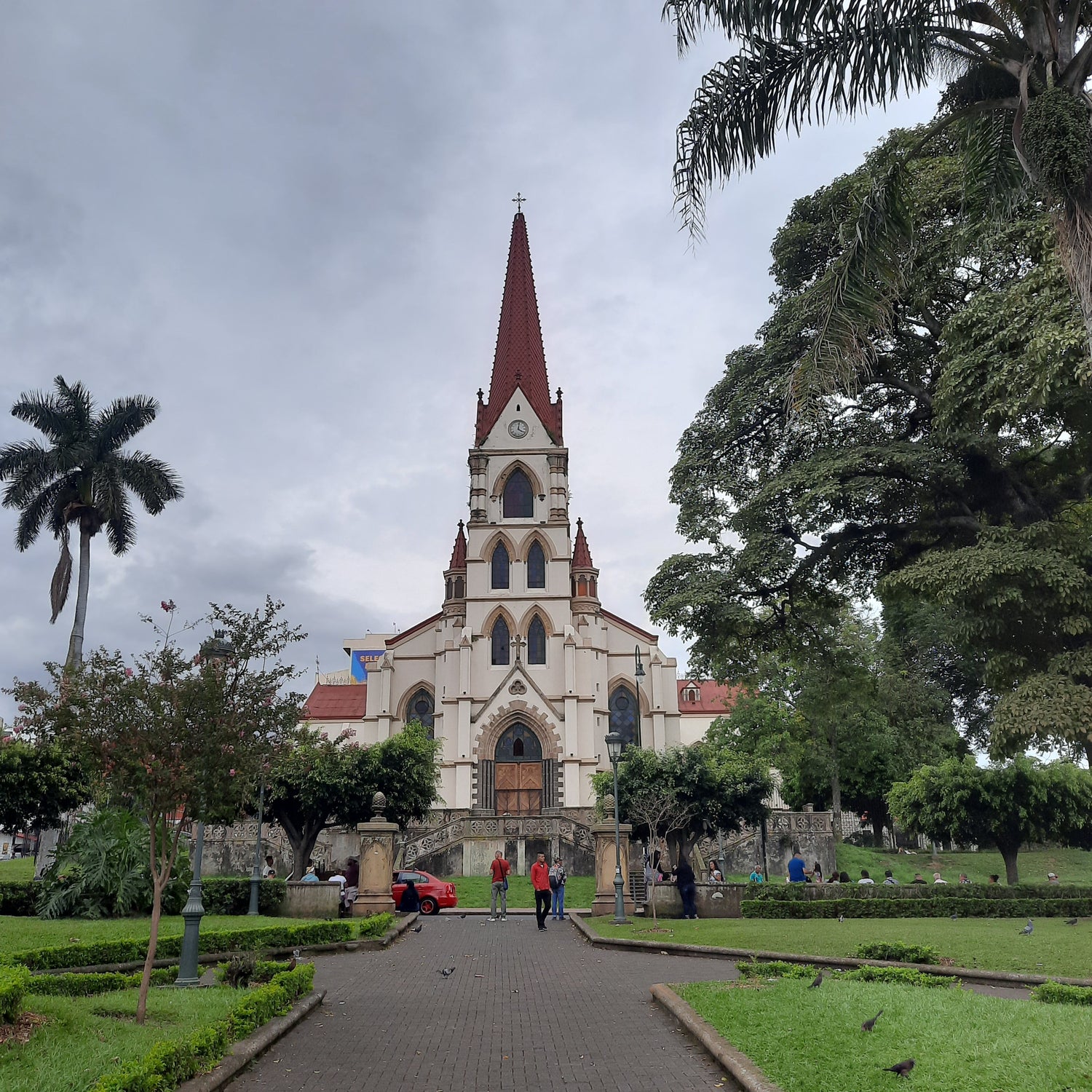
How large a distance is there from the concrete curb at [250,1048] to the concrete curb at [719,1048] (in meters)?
3.53

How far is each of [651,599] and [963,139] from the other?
13.1 meters

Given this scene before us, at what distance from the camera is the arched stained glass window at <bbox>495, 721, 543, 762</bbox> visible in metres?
42.8

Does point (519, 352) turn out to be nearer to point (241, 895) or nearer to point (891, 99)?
point (241, 895)

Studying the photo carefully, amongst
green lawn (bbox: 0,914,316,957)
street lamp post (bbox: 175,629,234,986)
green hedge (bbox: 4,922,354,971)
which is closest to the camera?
street lamp post (bbox: 175,629,234,986)

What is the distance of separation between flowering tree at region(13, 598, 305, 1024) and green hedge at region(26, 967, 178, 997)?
95 cm

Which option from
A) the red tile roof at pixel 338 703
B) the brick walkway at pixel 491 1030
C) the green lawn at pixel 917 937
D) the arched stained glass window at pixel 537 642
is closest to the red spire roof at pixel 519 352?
the arched stained glass window at pixel 537 642

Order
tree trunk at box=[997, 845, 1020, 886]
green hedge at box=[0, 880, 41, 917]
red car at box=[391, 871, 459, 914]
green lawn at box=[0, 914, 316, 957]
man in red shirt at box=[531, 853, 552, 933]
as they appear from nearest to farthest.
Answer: green lawn at box=[0, 914, 316, 957]
green hedge at box=[0, 880, 41, 917]
man in red shirt at box=[531, 853, 552, 933]
red car at box=[391, 871, 459, 914]
tree trunk at box=[997, 845, 1020, 886]

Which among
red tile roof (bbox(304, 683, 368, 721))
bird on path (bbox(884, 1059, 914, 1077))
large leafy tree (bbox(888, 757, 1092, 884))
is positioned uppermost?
red tile roof (bbox(304, 683, 368, 721))

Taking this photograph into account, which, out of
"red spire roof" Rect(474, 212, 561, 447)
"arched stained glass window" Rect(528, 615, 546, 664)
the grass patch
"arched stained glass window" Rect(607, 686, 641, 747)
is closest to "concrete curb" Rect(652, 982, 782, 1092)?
the grass patch

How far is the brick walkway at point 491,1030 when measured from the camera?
277 inches

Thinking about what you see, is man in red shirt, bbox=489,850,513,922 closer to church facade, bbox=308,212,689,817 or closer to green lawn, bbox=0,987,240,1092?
green lawn, bbox=0,987,240,1092

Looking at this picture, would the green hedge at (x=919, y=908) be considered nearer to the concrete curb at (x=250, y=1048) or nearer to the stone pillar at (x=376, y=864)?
the stone pillar at (x=376, y=864)

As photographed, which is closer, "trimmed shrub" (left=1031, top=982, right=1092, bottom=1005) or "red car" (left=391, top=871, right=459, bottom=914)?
"trimmed shrub" (left=1031, top=982, right=1092, bottom=1005)

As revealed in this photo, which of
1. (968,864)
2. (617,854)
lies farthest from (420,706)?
(617,854)
